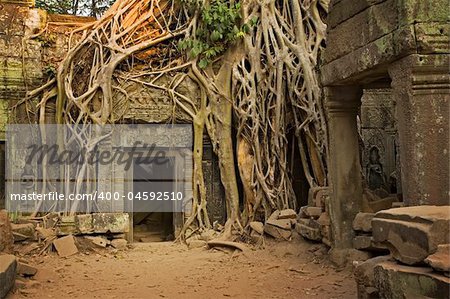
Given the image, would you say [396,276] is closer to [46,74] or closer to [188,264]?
[188,264]

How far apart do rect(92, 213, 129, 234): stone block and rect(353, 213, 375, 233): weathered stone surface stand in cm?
378

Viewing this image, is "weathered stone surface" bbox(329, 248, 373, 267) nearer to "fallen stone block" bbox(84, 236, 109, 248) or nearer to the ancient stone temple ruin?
the ancient stone temple ruin

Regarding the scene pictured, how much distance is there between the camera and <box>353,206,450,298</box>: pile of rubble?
2.14 m

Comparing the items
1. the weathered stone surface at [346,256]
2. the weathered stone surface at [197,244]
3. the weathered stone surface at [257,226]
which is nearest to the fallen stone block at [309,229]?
the weathered stone surface at [346,256]

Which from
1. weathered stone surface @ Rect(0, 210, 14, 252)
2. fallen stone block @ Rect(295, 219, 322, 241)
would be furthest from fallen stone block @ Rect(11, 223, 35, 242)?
fallen stone block @ Rect(295, 219, 322, 241)

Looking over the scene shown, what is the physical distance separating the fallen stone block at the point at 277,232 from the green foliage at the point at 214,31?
2947 millimetres

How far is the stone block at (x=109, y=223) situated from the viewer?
7.04 metres

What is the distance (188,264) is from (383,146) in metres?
4.43

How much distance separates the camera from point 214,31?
25.8 feet

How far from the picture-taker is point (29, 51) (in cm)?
776

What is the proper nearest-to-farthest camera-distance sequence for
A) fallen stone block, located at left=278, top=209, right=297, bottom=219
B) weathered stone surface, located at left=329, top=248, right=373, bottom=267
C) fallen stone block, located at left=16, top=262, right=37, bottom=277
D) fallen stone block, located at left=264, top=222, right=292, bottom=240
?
weathered stone surface, located at left=329, top=248, right=373, bottom=267, fallen stone block, located at left=16, top=262, right=37, bottom=277, fallen stone block, located at left=264, top=222, right=292, bottom=240, fallen stone block, located at left=278, top=209, right=297, bottom=219

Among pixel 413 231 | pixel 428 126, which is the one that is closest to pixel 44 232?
pixel 428 126

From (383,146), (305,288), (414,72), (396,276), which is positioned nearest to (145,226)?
(383,146)

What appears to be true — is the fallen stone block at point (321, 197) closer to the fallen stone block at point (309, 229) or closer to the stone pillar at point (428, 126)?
the fallen stone block at point (309, 229)
